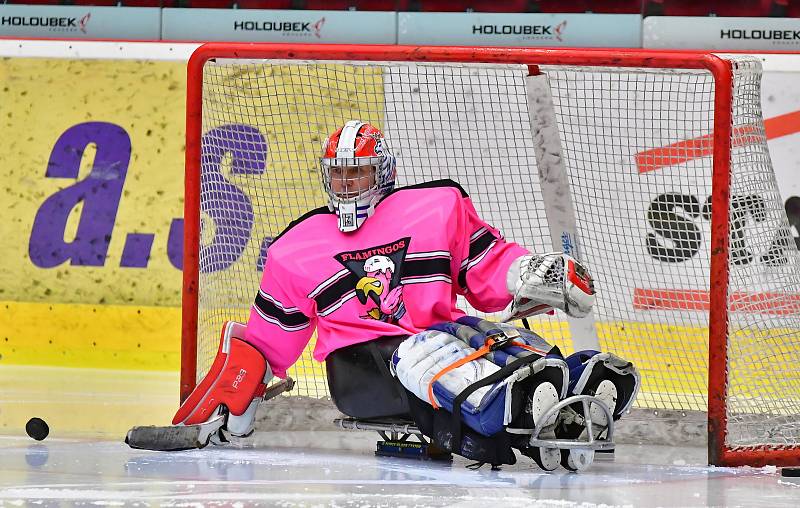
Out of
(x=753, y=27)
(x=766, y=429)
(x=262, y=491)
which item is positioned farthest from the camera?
(x=753, y=27)

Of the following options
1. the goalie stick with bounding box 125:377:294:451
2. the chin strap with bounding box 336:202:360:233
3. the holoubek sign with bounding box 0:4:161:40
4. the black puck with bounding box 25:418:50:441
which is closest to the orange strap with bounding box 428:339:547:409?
the chin strap with bounding box 336:202:360:233

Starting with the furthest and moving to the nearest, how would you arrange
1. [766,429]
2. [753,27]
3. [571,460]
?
[753,27] < [766,429] < [571,460]

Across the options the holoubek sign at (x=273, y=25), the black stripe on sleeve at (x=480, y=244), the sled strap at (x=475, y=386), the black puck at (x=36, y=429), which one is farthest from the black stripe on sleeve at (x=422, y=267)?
the holoubek sign at (x=273, y=25)

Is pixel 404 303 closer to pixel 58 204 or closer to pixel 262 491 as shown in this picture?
pixel 262 491

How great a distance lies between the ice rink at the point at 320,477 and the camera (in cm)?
308

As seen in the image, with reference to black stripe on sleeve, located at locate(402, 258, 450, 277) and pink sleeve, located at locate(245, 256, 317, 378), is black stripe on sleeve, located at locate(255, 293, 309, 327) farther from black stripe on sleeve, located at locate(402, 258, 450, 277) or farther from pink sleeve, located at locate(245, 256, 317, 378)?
black stripe on sleeve, located at locate(402, 258, 450, 277)

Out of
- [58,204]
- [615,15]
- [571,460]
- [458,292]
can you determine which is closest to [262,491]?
[571,460]

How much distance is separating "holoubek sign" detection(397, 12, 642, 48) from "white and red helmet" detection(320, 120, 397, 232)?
120 inches

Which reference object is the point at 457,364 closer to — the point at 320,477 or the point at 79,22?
the point at 320,477

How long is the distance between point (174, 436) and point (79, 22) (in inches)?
151

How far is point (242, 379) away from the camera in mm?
4035

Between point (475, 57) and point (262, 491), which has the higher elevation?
point (475, 57)

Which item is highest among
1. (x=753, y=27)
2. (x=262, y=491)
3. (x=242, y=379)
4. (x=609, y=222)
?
(x=753, y=27)

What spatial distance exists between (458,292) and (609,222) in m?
1.38
